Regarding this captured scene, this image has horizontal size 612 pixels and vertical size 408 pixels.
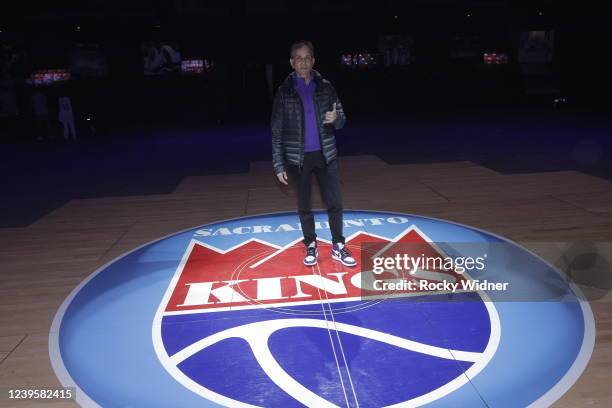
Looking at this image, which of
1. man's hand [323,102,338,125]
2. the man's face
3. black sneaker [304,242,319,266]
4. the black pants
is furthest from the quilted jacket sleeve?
black sneaker [304,242,319,266]

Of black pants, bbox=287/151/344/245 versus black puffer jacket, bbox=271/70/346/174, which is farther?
black pants, bbox=287/151/344/245

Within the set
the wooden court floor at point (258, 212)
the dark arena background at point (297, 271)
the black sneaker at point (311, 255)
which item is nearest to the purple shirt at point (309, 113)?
the black sneaker at point (311, 255)

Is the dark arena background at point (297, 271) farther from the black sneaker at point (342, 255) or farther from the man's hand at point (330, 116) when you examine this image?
the man's hand at point (330, 116)

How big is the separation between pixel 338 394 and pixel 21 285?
3.14 m

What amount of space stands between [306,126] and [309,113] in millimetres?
109

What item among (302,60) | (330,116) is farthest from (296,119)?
(302,60)

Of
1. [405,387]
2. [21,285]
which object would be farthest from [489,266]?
[21,285]

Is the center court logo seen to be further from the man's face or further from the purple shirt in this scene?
the man's face

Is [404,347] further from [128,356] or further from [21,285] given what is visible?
[21,285]

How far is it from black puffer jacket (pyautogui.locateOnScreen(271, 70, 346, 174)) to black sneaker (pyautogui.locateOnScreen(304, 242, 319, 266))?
0.80m

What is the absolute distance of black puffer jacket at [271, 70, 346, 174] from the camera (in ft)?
12.8

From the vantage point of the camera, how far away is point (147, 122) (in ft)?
67.1

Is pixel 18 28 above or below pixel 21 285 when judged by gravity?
above

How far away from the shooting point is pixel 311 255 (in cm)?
429
